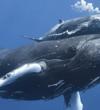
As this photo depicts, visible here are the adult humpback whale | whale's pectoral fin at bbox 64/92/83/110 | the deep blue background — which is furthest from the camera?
the deep blue background

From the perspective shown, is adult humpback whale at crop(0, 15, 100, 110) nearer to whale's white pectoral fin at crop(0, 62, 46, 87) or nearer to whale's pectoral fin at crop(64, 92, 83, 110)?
whale's white pectoral fin at crop(0, 62, 46, 87)

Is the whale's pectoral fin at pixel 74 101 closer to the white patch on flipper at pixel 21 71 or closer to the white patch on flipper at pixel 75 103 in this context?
the white patch on flipper at pixel 75 103

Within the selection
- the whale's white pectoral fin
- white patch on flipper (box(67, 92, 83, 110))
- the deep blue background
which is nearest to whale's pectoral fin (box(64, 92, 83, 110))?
white patch on flipper (box(67, 92, 83, 110))

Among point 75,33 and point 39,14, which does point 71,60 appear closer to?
point 75,33

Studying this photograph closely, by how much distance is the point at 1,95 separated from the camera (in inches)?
268

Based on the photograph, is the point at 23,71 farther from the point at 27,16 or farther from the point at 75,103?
the point at 27,16

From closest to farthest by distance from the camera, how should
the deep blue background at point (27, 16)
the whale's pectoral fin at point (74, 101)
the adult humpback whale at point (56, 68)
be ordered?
the adult humpback whale at point (56, 68) < the whale's pectoral fin at point (74, 101) < the deep blue background at point (27, 16)

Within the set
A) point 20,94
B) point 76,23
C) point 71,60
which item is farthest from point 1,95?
point 76,23

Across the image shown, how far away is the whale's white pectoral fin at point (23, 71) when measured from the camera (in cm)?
626

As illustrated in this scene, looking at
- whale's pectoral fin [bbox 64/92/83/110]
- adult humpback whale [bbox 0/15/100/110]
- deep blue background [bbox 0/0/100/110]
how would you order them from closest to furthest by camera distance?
1. adult humpback whale [bbox 0/15/100/110]
2. whale's pectoral fin [bbox 64/92/83/110]
3. deep blue background [bbox 0/0/100/110]

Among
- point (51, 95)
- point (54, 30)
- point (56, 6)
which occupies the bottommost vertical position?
point (51, 95)

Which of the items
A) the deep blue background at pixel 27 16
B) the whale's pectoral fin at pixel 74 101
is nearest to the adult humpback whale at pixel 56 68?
the whale's pectoral fin at pixel 74 101

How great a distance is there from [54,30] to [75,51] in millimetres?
1357

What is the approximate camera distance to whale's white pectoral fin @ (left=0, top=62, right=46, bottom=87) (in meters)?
6.26
